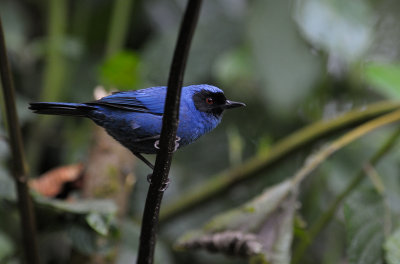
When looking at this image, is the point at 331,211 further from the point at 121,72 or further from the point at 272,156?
the point at 121,72

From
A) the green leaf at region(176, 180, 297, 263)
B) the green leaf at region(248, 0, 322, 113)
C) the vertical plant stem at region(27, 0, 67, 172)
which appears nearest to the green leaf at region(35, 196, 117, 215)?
the green leaf at region(176, 180, 297, 263)

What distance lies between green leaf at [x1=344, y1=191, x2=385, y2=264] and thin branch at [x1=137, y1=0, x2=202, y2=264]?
1.12 m

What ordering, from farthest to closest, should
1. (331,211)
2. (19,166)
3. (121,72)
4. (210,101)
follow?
1. (121,72)
2. (331,211)
3. (210,101)
4. (19,166)

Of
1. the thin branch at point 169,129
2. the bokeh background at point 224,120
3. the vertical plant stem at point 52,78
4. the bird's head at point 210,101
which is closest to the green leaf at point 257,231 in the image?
the bokeh background at point 224,120

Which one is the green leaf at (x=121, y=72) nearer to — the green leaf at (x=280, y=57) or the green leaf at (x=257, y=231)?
the green leaf at (x=280, y=57)

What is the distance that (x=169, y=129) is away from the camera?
1.68 m

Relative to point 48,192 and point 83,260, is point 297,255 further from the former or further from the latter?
point 48,192

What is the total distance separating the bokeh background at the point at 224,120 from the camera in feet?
9.41

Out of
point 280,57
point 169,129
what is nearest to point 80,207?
point 169,129

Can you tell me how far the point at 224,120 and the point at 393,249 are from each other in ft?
6.92

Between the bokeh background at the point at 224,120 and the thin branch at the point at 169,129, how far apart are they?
1.82 feet

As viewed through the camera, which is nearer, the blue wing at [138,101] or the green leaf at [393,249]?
the green leaf at [393,249]

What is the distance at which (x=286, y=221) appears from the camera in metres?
2.71

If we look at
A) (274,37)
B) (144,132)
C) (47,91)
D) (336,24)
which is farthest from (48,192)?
(336,24)
